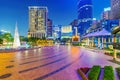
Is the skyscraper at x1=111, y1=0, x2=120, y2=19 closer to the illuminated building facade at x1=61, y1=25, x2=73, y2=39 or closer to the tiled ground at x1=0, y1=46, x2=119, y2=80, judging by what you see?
the illuminated building facade at x1=61, y1=25, x2=73, y2=39

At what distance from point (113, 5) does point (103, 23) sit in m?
42.7

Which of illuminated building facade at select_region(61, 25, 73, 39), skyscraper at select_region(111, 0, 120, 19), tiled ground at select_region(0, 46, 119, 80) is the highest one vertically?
skyscraper at select_region(111, 0, 120, 19)

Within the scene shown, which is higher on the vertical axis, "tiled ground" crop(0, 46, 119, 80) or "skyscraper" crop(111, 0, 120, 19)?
"skyscraper" crop(111, 0, 120, 19)

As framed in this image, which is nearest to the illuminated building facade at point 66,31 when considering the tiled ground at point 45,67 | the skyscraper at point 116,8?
the skyscraper at point 116,8

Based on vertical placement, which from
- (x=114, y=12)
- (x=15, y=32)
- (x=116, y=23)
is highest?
(x=114, y=12)

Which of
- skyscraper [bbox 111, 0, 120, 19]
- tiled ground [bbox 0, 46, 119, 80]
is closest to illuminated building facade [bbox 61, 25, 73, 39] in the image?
skyscraper [bbox 111, 0, 120, 19]

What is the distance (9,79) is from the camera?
9.04 meters

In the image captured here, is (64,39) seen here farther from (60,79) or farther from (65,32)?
(60,79)

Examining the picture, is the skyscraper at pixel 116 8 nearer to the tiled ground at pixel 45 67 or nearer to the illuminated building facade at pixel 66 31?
the illuminated building facade at pixel 66 31

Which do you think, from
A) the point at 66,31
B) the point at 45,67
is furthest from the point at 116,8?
the point at 45,67

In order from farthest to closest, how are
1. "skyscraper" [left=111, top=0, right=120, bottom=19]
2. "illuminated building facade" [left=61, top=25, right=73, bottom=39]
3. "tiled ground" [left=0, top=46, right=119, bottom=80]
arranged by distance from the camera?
"illuminated building facade" [left=61, top=25, right=73, bottom=39] → "skyscraper" [left=111, top=0, right=120, bottom=19] → "tiled ground" [left=0, top=46, right=119, bottom=80]

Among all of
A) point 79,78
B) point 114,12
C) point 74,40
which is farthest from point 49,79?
point 114,12

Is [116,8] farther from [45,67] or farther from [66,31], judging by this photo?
[45,67]

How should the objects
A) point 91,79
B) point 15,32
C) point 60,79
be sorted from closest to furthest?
point 91,79
point 60,79
point 15,32
